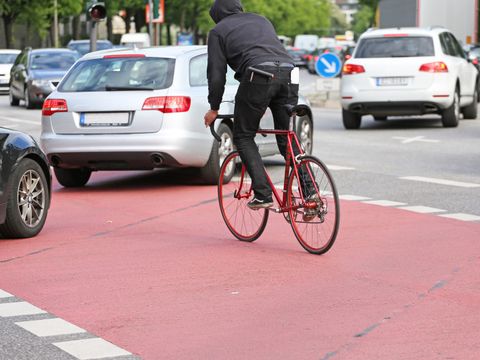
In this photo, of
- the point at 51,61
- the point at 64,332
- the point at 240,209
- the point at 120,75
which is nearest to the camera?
the point at 64,332

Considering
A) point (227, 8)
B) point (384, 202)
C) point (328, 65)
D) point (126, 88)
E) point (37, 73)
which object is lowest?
point (37, 73)

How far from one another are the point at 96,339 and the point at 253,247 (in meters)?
3.27

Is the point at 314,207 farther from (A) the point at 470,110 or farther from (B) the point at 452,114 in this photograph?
(A) the point at 470,110

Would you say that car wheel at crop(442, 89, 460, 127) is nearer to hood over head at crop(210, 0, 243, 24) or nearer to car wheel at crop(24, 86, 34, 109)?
car wheel at crop(24, 86, 34, 109)

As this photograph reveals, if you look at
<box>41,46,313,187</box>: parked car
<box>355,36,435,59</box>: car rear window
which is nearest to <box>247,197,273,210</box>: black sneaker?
<box>41,46,313,187</box>: parked car

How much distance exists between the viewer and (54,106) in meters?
13.5

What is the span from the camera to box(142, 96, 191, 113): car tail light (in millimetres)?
13180

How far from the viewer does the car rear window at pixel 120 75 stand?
1348cm

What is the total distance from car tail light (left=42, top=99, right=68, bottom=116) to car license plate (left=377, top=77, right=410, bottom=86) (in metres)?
9.93

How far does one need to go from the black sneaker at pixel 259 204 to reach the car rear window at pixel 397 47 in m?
13.7

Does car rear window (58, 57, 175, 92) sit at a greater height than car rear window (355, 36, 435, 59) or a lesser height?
greater

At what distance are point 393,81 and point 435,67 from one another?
2.39 ft

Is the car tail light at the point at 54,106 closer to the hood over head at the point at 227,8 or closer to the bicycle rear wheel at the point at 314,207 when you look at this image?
the hood over head at the point at 227,8

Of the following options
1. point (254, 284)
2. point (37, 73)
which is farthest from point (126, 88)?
point (37, 73)
